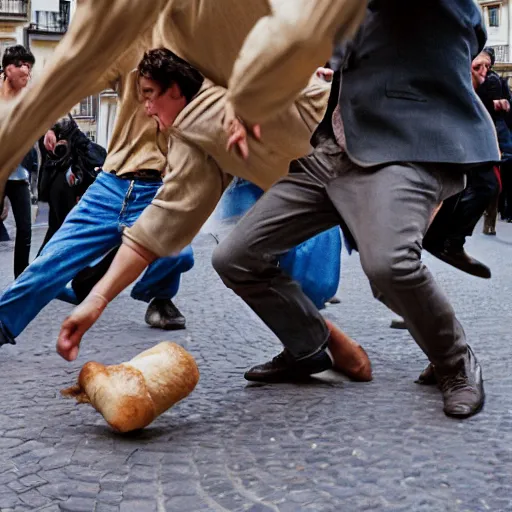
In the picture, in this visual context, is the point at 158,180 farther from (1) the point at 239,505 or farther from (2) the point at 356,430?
(1) the point at 239,505

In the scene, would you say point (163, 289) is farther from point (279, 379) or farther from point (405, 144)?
point (405, 144)

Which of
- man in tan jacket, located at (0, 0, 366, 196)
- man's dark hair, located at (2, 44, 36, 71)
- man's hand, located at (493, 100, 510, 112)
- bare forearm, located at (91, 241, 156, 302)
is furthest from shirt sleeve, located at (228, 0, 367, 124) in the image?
man's hand, located at (493, 100, 510, 112)

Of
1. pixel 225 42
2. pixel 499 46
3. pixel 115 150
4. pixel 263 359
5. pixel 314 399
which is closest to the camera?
pixel 225 42

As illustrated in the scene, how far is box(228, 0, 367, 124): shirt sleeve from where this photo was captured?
78.4 inches

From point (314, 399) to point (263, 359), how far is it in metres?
0.91

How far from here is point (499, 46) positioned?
51156 mm

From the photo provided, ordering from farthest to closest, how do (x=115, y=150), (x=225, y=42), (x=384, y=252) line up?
(x=115, y=150) < (x=384, y=252) < (x=225, y=42)

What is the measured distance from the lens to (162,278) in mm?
5832

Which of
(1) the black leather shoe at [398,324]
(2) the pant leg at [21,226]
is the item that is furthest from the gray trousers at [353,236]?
(2) the pant leg at [21,226]

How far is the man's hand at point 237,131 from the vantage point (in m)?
2.24

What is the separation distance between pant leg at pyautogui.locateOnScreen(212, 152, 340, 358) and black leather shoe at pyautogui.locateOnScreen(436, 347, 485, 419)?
0.55 meters

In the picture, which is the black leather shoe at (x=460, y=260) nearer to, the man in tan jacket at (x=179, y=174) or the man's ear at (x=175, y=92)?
the man in tan jacket at (x=179, y=174)

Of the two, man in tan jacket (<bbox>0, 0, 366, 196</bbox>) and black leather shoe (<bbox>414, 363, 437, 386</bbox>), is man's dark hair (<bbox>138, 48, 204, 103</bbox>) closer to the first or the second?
black leather shoe (<bbox>414, 363, 437, 386</bbox>)

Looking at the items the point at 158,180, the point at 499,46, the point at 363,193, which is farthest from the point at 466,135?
the point at 499,46
